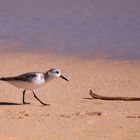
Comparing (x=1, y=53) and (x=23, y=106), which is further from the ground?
(x=1, y=53)

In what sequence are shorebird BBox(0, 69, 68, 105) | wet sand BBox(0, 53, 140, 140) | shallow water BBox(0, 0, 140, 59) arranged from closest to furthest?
wet sand BBox(0, 53, 140, 140)
shorebird BBox(0, 69, 68, 105)
shallow water BBox(0, 0, 140, 59)

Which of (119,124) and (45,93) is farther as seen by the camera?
(45,93)

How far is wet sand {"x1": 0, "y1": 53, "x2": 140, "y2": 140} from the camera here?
26.6 feet

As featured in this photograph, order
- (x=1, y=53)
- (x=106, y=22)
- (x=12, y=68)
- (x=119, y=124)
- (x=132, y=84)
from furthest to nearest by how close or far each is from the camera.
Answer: (x=106, y=22) → (x=1, y=53) → (x=12, y=68) → (x=132, y=84) → (x=119, y=124)

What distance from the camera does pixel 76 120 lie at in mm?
8828

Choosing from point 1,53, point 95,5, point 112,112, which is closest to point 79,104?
point 112,112

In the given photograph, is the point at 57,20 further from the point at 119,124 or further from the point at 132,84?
the point at 119,124

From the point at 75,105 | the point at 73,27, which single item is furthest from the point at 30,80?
the point at 73,27

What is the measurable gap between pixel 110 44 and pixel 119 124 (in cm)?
798

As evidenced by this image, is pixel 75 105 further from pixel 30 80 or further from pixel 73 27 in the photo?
pixel 73 27

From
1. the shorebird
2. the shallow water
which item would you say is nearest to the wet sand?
the shorebird

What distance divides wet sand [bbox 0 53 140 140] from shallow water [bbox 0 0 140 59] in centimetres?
153

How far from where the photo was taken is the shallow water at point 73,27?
1597 centimetres

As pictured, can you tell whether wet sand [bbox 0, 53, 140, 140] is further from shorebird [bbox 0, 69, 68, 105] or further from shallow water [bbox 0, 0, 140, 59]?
shallow water [bbox 0, 0, 140, 59]
